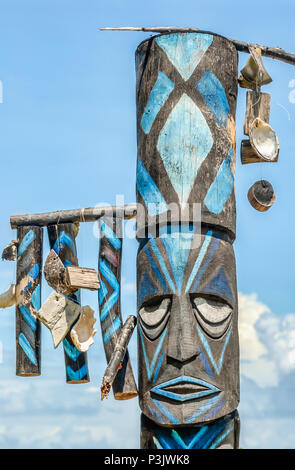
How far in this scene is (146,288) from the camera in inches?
393

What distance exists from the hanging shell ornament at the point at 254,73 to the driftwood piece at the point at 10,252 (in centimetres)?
324

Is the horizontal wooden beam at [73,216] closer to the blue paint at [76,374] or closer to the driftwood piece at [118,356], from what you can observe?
the driftwood piece at [118,356]

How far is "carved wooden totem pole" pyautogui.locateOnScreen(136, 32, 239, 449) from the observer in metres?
9.48

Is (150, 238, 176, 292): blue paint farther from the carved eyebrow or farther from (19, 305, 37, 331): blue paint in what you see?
(19, 305, 37, 331): blue paint

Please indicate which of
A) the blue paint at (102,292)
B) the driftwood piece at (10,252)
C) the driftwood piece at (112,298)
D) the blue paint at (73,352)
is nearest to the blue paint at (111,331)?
the driftwood piece at (112,298)

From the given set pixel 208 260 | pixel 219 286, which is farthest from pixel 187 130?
pixel 219 286

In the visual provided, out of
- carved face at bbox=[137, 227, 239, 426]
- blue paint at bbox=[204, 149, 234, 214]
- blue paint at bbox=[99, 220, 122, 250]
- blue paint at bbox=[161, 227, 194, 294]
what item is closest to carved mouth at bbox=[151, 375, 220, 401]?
carved face at bbox=[137, 227, 239, 426]

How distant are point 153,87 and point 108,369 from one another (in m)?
3.07

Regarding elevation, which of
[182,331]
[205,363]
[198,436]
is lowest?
[198,436]

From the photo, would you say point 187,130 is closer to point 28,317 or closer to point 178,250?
point 178,250

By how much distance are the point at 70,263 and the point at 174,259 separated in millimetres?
1593

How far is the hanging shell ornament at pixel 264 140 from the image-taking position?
1042 centimetres

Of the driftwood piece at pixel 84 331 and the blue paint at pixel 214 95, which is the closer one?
the blue paint at pixel 214 95

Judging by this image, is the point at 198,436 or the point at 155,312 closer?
the point at 198,436
